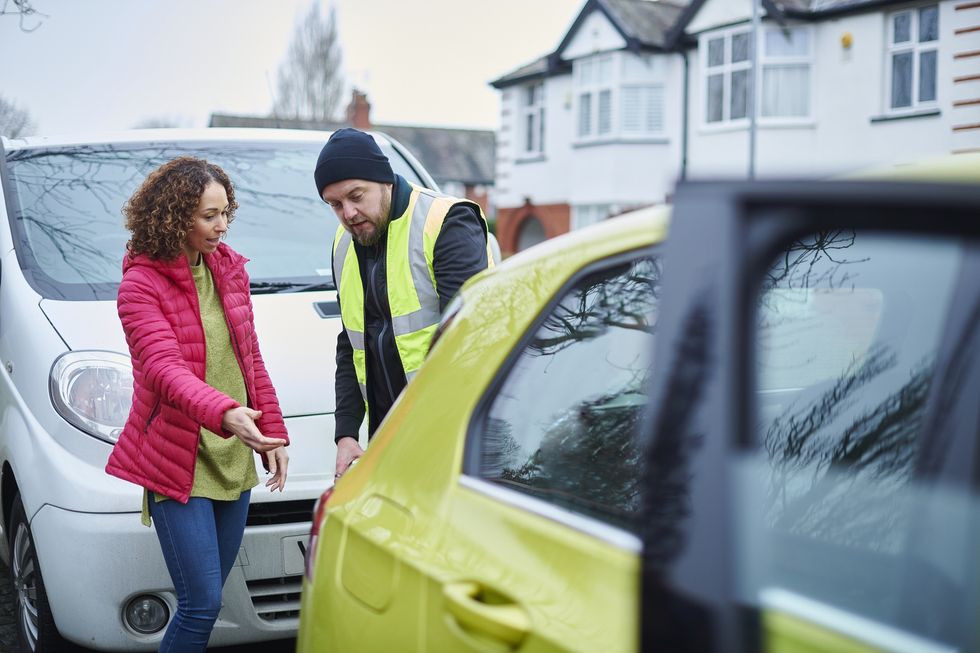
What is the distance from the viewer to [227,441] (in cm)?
329

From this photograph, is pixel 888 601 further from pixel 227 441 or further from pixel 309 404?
pixel 309 404

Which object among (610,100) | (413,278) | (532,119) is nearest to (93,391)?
(413,278)

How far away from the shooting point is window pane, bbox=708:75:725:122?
27459 mm

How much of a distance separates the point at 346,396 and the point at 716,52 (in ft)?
85.5

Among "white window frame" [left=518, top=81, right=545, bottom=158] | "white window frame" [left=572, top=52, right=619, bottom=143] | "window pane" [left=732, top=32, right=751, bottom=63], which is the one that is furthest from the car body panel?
"white window frame" [left=518, top=81, right=545, bottom=158]

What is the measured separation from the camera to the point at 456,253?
3.23 m

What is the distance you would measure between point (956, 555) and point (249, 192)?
4.18 meters

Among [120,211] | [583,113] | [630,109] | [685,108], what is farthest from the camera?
[583,113]

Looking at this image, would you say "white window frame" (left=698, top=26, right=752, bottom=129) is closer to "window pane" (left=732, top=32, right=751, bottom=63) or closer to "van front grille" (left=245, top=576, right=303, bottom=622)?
"window pane" (left=732, top=32, right=751, bottom=63)

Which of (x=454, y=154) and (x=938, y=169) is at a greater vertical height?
(x=454, y=154)

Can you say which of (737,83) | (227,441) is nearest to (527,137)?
(737,83)

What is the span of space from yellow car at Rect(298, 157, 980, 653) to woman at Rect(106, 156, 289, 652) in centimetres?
96

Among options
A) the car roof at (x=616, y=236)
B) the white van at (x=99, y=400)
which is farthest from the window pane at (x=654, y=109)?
the car roof at (x=616, y=236)

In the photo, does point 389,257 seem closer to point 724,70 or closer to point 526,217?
point 724,70
